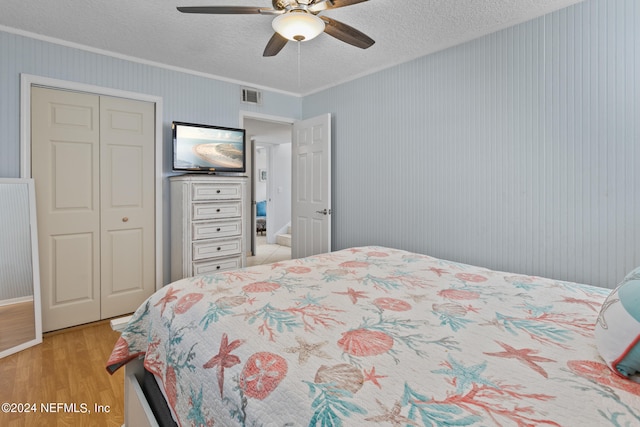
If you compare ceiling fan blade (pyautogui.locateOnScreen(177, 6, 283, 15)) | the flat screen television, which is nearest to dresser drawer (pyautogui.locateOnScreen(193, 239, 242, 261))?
the flat screen television

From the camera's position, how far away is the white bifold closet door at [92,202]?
9.36ft

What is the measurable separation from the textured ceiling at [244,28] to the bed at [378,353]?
190cm

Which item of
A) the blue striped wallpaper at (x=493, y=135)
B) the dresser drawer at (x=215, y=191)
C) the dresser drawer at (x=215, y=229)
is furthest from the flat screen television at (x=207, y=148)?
the dresser drawer at (x=215, y=229)

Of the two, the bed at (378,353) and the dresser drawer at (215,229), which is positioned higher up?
the dresser drawer at (215,229)

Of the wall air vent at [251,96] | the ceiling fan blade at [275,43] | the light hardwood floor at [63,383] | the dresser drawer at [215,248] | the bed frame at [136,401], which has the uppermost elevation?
the wall air vent at [251,96]

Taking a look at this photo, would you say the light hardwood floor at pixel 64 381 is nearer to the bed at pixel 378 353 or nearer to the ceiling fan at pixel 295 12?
the bed at pixel 378 353

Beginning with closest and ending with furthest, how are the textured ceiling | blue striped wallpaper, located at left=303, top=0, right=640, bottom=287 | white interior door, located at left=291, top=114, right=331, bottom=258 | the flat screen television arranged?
blue striped wallpaper, located at left=303, top=0, right=640, bottom=287 < the textured ceiling < the flat screen television < white interior door, located at left=291, top=114, right=331, bottom=258

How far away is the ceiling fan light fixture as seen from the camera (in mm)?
1833

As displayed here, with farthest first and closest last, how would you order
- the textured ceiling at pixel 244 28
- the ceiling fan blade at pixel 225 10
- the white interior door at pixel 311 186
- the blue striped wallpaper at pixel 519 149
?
the white interior door at pixel 311 186
the textured ceiling at pixel 244 28
the blue striped wallpaper at pixel 519 149
the ceiling fan blade at pixel 225 10

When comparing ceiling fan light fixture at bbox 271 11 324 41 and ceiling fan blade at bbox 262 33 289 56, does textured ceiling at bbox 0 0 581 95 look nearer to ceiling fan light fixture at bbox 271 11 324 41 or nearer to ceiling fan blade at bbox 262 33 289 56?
ceiling fan blade at bbox 262 33 289 56

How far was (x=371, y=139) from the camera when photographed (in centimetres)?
360

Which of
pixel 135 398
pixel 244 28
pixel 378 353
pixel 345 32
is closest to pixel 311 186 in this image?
pixel 244 28

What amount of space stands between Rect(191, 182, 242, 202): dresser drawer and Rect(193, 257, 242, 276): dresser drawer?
0.61 meters

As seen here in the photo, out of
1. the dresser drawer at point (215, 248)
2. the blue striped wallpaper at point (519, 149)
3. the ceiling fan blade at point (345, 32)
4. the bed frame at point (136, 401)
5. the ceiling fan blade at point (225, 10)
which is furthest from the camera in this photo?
the dresser drawer at point (215, 248)
